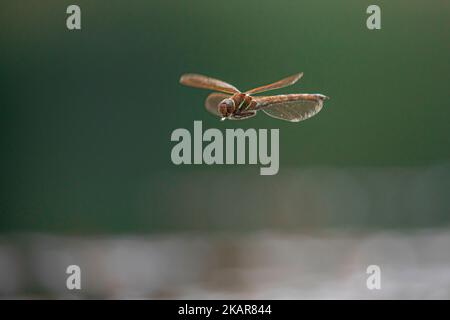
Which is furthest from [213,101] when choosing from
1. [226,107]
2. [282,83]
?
[282,83]

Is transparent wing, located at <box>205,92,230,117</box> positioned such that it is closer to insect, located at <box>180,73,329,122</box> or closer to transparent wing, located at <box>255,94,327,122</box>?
insect, located at <box>180,73,329,122</box>

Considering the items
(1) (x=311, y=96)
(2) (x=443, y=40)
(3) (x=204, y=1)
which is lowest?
(1) (x=311, y=96)

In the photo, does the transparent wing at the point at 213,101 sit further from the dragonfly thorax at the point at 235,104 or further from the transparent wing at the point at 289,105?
the transparent wing at the point at 289,105

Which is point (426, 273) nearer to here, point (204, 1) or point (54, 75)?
point (204, 1)

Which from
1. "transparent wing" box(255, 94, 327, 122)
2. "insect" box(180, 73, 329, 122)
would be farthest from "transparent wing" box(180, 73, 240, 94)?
"transparent wing" box(255, 94, 327, 122)

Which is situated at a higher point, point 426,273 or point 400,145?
point 400,145

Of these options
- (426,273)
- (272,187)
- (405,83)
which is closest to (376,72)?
(405,83)

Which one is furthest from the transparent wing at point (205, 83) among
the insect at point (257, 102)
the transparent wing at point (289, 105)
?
the transparent wing at point (289, 105)
